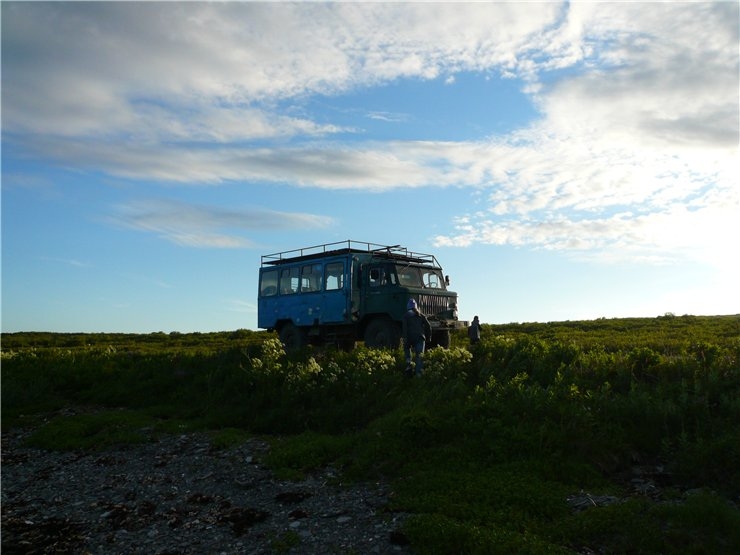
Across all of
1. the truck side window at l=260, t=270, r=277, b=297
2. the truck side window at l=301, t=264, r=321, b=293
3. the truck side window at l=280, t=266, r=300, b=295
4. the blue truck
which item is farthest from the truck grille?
the truck side window at l=260, t=270, r=277, b=297

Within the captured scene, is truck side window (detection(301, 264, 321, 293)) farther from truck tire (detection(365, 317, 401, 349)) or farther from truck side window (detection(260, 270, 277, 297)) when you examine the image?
truck tire (detection(365, 317, 401, 349))

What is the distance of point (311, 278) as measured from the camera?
23.5 meters

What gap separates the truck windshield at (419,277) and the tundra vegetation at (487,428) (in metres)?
4.46

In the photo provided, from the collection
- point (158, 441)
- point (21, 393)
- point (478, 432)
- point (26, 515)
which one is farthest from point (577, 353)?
point (21, 393)

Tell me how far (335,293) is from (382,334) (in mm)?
2602

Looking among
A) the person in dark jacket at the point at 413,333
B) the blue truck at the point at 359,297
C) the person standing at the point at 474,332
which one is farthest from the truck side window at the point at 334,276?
the person in dark jacket at the point at 413,333

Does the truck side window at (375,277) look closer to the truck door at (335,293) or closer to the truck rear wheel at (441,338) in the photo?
the truck door at (335,293)

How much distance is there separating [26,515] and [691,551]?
30.5 ft

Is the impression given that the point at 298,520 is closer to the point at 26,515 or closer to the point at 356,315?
the point at 26,515

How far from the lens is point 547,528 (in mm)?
7488

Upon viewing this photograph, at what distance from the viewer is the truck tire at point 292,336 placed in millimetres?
23938

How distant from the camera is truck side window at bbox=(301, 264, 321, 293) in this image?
2309 centimetres

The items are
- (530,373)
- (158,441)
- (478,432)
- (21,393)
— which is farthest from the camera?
(21,393)

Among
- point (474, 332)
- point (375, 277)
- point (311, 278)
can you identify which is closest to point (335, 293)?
point (375, 277)
